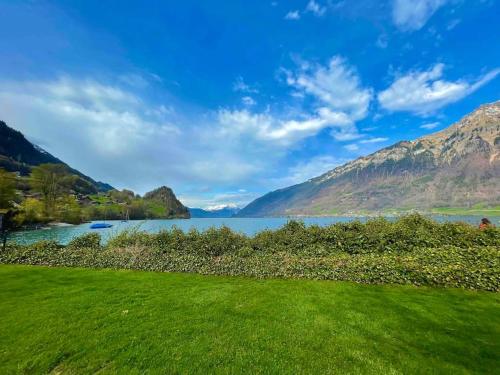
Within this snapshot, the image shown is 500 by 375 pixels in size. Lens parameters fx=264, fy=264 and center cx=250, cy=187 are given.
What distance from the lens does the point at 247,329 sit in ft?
23.0

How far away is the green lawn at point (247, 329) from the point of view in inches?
218

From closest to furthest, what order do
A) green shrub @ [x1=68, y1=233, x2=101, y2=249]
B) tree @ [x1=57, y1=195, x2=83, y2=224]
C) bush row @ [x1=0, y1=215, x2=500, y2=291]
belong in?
bush row @ [x1=0, y1=215, x2=500, y2=291]
green shrub @ [x1=68, y1=233, x2=101, y2=249]
tree @ [x1=57, y1=195, x2=83, y2=224]

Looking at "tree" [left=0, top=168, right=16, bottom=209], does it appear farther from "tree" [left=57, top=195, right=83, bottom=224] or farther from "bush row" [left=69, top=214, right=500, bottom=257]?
"bush row" [left=69, top=214, right=500, bottom=257]

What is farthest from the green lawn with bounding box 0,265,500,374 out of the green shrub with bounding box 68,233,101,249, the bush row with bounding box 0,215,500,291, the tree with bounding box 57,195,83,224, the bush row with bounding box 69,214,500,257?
the tree with bounding box 57,195,83,224

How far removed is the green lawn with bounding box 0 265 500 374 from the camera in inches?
218

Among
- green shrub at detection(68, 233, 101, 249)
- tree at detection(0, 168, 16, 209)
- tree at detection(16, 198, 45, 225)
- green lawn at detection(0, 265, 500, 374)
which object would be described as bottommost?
green lawn at detection(0, 265, 500, 374)

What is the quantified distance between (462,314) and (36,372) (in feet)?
35.9

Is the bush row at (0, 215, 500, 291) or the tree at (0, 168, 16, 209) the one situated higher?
Answer: the tree at (0, 168, 16, 209)

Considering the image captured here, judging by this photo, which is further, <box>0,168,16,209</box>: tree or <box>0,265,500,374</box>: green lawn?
<box>0,168,16,209</box>: tree

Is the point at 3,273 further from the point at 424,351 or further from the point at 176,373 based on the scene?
the point at 424,351

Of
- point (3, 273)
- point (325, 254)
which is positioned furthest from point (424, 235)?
point (3, 273)

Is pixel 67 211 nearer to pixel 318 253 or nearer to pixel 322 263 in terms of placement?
pixel 318 253

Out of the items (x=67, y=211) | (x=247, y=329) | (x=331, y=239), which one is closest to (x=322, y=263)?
(x=331, y=239)

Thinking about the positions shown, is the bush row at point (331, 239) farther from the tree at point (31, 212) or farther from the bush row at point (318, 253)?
the tree at point (31, 212)
